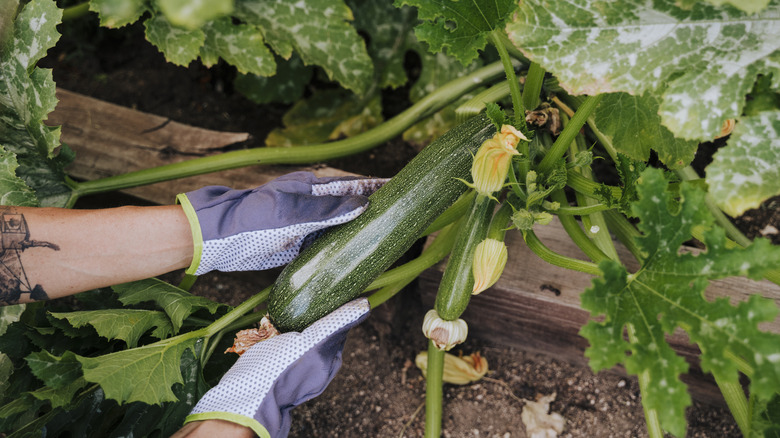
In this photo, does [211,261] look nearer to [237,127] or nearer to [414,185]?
[414,185]

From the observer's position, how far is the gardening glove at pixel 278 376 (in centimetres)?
122

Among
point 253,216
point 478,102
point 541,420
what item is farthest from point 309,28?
point 541,420

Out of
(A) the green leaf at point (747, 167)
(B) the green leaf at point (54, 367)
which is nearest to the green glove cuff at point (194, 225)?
(B) the green leaf at point (54, 367)

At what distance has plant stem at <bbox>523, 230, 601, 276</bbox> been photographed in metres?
1.18

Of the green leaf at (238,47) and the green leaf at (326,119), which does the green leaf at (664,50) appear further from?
the green leaf at (326,119)

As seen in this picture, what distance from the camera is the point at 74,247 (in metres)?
1.26

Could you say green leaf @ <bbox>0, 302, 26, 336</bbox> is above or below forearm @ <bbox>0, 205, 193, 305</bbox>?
below

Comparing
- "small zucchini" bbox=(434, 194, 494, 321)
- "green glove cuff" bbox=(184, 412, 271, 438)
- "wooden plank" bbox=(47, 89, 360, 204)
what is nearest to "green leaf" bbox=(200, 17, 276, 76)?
"wooden plank" bbox=(47, 89, 360, 204)

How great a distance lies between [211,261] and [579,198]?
3.14 feet

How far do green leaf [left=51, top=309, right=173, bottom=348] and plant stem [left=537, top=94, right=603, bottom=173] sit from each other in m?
0.97

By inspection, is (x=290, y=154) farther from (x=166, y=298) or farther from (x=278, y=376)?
(x=278, y=376)

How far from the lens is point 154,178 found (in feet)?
5.58

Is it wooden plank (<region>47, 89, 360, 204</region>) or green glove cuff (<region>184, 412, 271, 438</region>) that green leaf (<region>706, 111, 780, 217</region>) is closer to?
green glove cuff (<region>184, 412, 271, 438</region>)

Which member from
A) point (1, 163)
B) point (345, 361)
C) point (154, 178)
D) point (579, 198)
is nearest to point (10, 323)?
point (1, 163)
